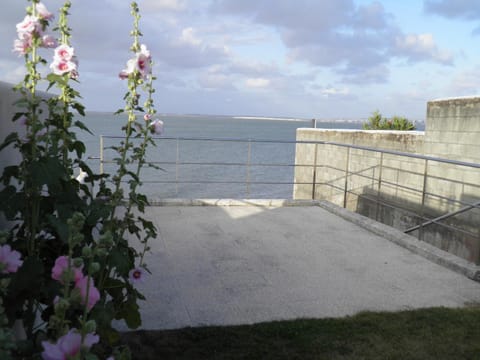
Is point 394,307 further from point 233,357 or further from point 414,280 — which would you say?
point 233,357

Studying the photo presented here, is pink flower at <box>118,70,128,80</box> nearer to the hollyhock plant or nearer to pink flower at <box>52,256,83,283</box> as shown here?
the hollyhock plant

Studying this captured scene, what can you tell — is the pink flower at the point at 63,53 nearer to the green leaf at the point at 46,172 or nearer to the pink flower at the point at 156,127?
the green leaf at the point at 46,172

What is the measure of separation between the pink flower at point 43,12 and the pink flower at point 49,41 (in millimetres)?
55

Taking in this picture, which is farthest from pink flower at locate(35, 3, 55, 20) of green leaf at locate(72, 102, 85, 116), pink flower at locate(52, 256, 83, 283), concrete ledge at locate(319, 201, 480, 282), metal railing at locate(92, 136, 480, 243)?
concrete ledge at locate(319, 201, 480, 282)

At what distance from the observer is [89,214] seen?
Answer: 56.3 inches

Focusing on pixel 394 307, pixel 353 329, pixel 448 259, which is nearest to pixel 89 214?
pixel 353 329

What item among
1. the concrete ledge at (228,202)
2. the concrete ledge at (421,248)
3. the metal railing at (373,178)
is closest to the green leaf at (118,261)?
the metal railing at (373,178)

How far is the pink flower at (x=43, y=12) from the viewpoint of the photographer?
51.9 inches

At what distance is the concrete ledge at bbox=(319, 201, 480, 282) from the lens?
10.1ft

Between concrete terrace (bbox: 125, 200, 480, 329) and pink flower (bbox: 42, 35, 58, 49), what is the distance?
1402 mm

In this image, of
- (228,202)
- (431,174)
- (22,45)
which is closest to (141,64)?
(22,45)

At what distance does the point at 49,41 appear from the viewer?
4.40ft

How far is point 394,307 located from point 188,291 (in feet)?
3.96

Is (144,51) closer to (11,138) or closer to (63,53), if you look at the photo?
(63,53)
